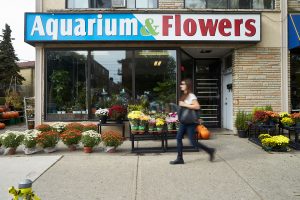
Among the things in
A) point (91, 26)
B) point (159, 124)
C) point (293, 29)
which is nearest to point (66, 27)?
point (91, 26)

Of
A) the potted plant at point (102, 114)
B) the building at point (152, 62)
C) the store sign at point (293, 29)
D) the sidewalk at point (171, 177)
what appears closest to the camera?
the sidewalk at point (171, 177)

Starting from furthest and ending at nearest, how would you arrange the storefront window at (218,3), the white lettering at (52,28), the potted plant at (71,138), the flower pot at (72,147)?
the storefront window at (218,3) → the white lettering at (52,28) → the flower pot at (72,147) → the potted plant at (71,138)

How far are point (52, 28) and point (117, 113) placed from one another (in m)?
3.35

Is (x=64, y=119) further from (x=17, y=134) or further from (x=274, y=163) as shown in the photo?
(x=274, y=163)

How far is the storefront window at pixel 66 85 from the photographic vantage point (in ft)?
36.6

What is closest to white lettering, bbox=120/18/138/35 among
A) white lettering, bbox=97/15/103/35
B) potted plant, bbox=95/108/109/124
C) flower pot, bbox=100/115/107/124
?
white lettering, bbox=97/15/103/35

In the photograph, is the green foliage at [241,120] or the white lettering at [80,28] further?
the green foliage at [241,120]

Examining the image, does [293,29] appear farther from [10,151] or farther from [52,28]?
[10,151]

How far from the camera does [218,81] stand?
44.3 ft

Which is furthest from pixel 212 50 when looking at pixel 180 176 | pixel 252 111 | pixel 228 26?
pixel 180 176

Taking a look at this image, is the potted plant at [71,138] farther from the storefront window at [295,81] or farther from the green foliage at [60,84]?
the storefront window at [295,81]

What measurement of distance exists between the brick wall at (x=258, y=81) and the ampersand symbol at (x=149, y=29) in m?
3.07

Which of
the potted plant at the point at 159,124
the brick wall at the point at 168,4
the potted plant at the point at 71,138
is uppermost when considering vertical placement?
the brick wall at the point at 168,4

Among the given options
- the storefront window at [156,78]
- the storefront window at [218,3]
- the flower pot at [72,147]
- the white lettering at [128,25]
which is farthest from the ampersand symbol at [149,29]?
the flower pot at [72,147]
